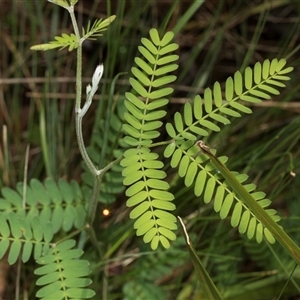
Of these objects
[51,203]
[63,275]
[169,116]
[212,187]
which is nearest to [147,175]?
[212,187]

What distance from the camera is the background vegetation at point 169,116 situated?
146 cm

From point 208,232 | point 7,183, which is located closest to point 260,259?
point 208,232

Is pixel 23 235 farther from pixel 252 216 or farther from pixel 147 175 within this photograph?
pixel 252 216

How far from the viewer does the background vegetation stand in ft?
4.78

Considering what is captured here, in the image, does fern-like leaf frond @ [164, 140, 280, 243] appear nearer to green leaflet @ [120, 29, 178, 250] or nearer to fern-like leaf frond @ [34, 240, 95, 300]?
green leaflet @ [120, 29, 178, 250]

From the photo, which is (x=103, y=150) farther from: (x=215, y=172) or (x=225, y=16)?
(x=225, y=16)

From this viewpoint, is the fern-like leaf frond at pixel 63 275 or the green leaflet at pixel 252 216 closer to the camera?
the green leaflet at pixel 252 216

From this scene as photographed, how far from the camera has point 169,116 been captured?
5.90 ft

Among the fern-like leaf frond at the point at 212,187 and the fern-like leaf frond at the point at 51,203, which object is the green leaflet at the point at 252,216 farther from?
the fern-like leaf frond at the point at 51,203

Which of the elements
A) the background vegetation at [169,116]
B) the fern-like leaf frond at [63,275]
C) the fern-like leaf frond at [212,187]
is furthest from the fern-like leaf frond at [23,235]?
the fern-like leaf frond at [212,187]

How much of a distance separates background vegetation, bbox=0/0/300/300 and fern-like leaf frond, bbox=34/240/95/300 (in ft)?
0.58

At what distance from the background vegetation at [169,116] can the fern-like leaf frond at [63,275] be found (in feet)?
0.58

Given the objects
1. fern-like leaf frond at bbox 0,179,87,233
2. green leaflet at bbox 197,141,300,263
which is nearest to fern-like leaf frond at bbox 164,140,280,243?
green leaflet at bbox 197,141,300,263

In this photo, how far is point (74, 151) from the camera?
5.66 feet
